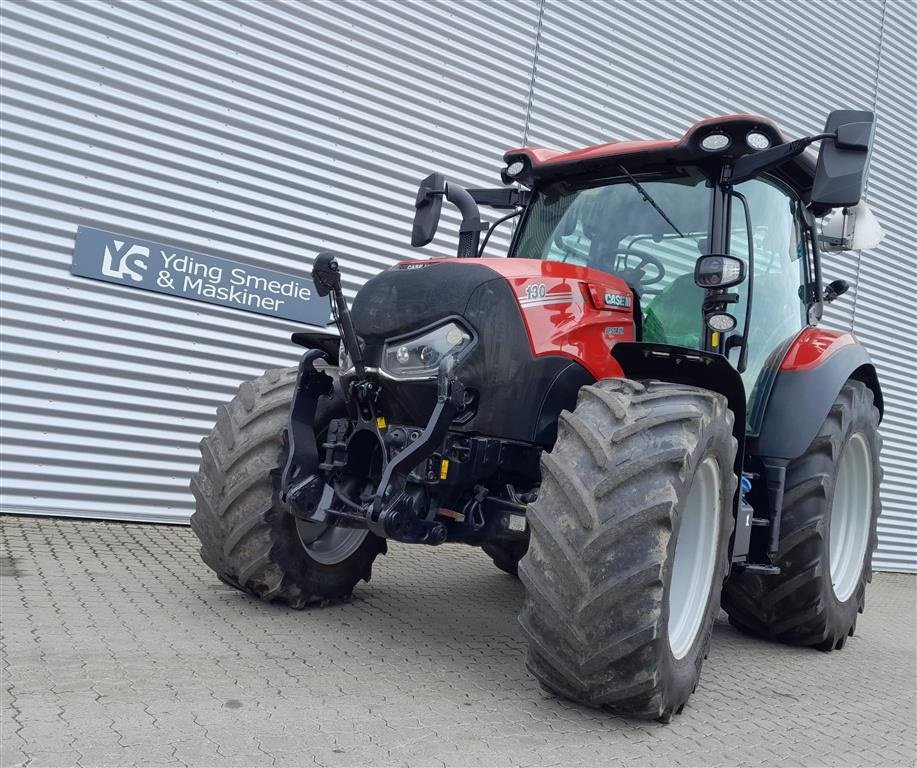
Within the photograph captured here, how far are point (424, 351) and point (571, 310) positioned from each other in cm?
66

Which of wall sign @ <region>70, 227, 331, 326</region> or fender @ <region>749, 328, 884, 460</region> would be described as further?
wall sign @ <region>70, 227, 331, 326</region>

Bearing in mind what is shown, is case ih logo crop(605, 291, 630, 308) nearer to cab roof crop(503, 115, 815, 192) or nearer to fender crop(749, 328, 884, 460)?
cab roof crop(503, 115, 815, 192)

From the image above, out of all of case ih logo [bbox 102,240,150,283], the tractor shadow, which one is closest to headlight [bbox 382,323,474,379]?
the tractor shadow

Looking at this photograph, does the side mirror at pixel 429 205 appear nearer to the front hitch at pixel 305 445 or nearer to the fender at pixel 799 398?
the front hitch at pixel 305 445

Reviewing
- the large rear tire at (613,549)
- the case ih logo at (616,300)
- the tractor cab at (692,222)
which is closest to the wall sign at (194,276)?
the tractor cab at (692,222)

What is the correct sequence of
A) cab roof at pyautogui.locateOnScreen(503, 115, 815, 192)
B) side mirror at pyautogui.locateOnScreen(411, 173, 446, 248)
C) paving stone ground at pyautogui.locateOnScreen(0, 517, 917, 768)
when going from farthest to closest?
side mirror at pyautogui.locateOnScreen(411, 173, 446, 248), cab roof at pyautogui.locateOnScreen(503, 115, 815, 192), paving stone ground at pyautogui.locateOnScreen(0, 517, 917, 768)

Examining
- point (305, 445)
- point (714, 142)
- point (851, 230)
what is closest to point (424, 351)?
point (305, 445)

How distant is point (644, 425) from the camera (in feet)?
10.6

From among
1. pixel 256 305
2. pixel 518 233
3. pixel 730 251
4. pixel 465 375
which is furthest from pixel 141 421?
pixel 730 251

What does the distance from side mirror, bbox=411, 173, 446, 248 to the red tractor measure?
0.04 ft

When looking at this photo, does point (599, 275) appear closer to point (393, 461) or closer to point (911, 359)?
point (393, 461)

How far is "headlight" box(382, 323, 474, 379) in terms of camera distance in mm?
3783

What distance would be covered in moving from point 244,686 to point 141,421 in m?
4.11

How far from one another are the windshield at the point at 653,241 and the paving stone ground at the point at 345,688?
1.73m
